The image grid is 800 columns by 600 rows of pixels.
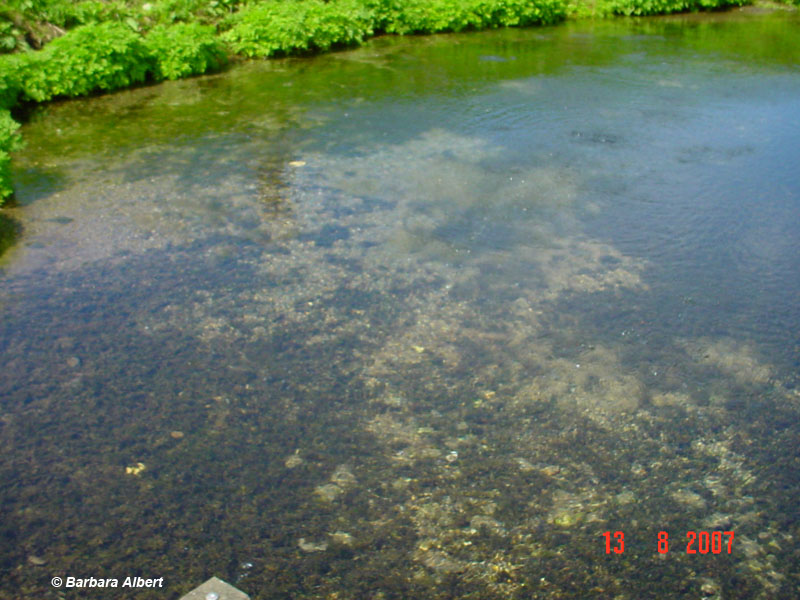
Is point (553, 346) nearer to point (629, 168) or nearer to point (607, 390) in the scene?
point (607, 390)

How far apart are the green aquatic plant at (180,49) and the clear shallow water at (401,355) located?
1.66m

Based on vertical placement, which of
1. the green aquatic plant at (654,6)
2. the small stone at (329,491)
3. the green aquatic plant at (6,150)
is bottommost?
the small stone at (329,491)

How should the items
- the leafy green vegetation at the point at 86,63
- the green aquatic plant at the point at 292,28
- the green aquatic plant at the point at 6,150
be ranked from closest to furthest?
the green aquatic plant at the point at 6,150 < the leafy green vegetation at the point at 86,63 < the green aquatic plant at the point at 292,28

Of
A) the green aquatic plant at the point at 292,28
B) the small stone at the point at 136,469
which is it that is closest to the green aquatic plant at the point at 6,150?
the small stone at the point at 136,469

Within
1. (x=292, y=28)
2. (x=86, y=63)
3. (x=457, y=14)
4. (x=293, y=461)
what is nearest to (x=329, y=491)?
(x=293, y=461)

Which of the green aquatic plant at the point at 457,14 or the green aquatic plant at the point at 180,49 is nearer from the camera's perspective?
the green aquatic plant at the point at 180,49

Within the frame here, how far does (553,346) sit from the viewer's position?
17.4 ft

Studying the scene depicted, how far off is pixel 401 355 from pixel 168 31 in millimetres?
8330
